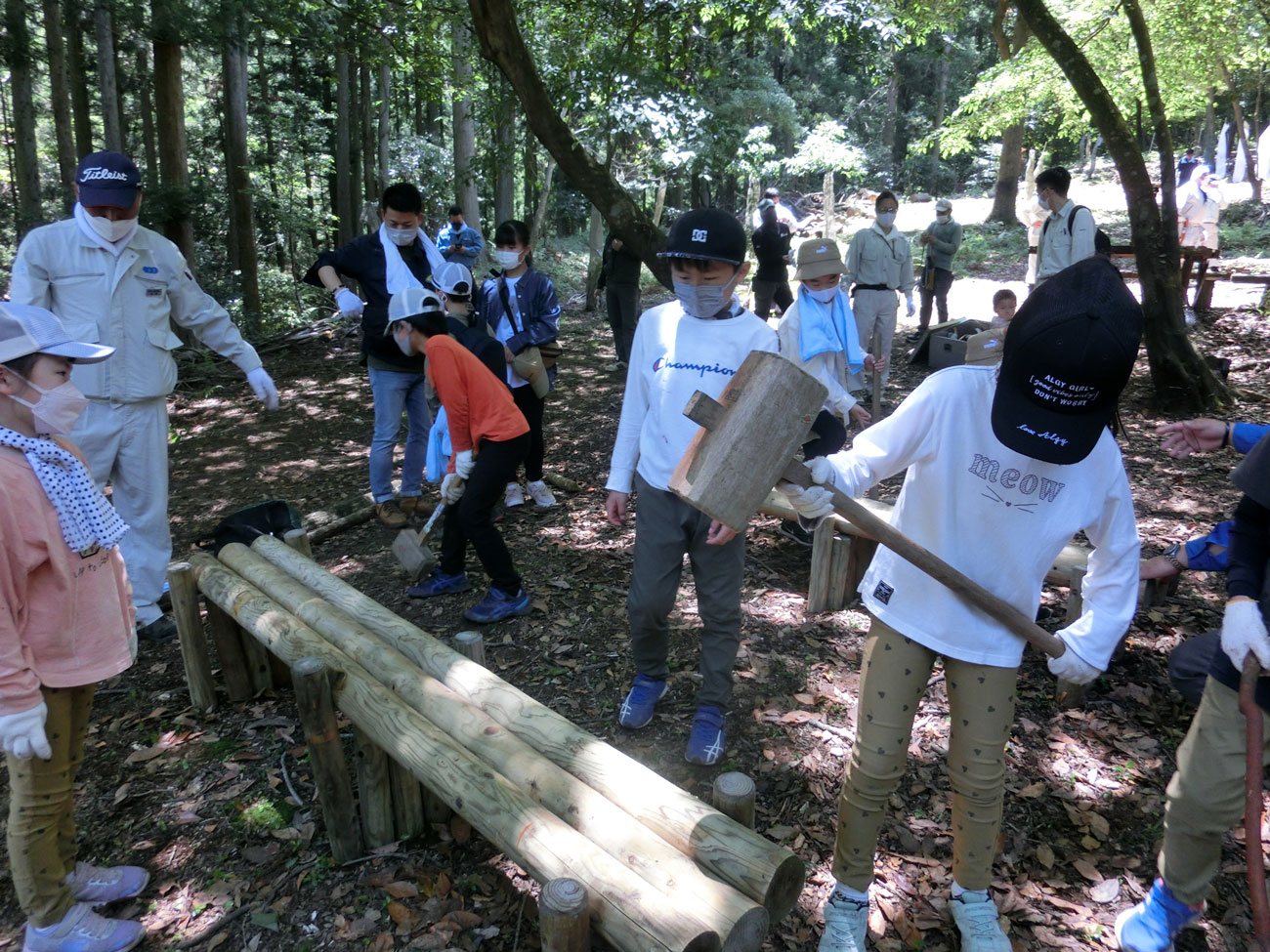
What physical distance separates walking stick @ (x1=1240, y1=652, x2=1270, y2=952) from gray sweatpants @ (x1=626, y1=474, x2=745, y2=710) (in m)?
1.62

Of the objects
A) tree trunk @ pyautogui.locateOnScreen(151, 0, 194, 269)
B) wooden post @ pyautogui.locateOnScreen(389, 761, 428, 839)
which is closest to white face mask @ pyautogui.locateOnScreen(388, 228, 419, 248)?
wooden post @ pyautogui.locateOnScreen(389, 761, 428, 839)

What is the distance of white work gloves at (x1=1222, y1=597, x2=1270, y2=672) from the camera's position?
2.22 metres

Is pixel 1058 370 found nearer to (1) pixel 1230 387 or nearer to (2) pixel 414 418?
(2) pixel 414 418

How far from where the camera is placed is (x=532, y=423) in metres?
6.22

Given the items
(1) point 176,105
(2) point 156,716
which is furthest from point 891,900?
(1) point 176,105

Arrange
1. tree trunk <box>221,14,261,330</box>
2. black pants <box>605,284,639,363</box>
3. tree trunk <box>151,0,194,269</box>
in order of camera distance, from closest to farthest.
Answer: black pants <box>605,284,639,363</box>
tree trunk <box>151,0,194,269</box>
tree trunk <box>221,14,261,330</box>

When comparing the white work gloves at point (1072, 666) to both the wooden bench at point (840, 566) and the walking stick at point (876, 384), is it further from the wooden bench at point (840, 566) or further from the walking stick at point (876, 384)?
the walking stick at point (876, 384)

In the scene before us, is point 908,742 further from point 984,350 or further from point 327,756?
point 327,756

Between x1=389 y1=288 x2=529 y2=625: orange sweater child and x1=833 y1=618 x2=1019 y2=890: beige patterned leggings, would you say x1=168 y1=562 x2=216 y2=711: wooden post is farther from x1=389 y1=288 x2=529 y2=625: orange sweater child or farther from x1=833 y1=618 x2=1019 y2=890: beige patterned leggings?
x1=833 y1=618 x2=1019 y2=890: beige patterned leggings

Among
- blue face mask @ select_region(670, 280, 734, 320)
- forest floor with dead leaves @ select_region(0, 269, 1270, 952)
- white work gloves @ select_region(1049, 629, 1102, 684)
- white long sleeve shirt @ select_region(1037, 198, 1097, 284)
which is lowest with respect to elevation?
forest floor with dead leaves @ select_region(0, 269, 1270, 952)

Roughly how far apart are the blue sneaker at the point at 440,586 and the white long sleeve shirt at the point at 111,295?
1747mm

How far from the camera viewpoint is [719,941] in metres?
1.94

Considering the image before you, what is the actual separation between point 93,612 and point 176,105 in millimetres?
10297

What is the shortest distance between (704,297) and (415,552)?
9.26ft
